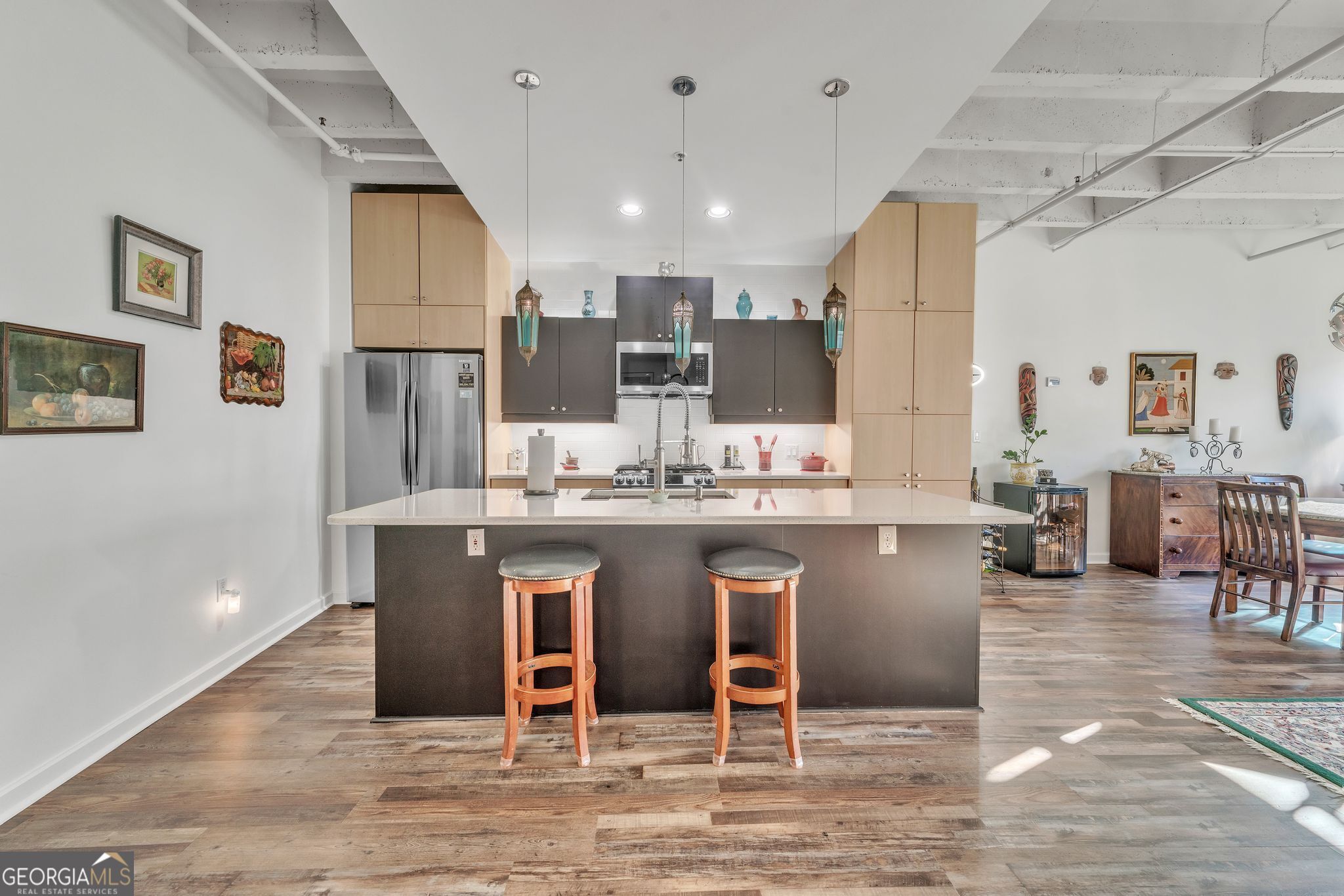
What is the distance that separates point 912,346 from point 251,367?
175 inches

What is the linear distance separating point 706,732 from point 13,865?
2.21m

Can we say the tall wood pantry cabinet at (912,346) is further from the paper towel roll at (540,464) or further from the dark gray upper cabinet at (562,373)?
the paper towel roll at (540,464)

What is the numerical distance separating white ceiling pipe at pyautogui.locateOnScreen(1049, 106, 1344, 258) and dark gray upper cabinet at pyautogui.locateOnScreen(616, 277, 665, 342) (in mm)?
3750

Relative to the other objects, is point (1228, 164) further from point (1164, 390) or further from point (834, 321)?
point (834, 321)

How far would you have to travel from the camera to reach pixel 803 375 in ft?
15.9

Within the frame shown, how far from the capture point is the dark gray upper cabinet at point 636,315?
15.7 ft

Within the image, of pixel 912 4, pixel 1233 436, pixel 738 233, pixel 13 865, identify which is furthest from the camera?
pixel 1233 436

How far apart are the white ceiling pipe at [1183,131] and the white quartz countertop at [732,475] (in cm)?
238

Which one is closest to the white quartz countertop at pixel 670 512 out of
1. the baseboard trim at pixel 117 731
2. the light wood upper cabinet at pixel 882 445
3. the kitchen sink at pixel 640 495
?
the kitchen sink at pixel 640 495

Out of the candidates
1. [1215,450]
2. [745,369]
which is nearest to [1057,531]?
[1215,450]

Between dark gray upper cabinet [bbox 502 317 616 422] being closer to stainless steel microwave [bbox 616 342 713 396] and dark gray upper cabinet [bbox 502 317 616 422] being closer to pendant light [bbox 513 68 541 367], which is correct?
stainless steel microwave [bbox 616 342 713 396]

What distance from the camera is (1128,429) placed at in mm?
5598

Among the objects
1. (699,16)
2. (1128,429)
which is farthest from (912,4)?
(1128,429)

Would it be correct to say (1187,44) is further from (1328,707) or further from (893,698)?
(893,698)
